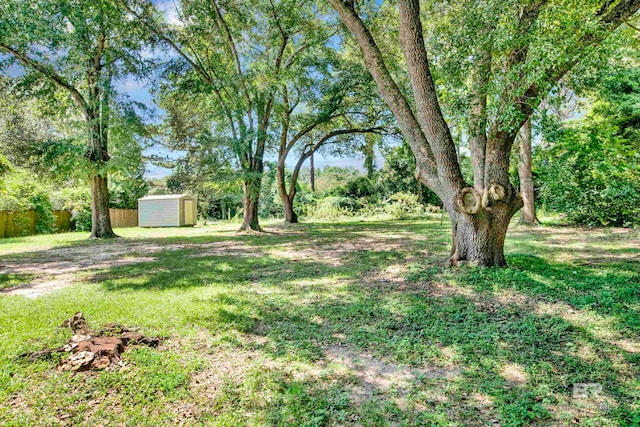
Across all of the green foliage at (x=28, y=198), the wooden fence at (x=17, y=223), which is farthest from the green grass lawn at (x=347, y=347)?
the wooden fence at (x=17, y=223)

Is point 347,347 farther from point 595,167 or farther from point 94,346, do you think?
point 595,167

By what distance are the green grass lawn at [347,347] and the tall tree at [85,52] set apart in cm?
691

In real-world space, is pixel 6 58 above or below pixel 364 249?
above

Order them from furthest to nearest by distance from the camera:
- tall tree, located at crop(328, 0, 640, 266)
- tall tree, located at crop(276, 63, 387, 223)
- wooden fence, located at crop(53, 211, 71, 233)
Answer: wooden fence, located at crop(53, 211, 71, 233), tall tree, located at crop(276, 63, 387, 223), tall tree, located at crop(328, 0, 640, 266)

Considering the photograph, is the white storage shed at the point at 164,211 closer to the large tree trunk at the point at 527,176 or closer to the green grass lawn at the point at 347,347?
the green grass lawn at the point at 347,347

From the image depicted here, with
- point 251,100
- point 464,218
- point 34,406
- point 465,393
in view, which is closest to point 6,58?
point 251,100

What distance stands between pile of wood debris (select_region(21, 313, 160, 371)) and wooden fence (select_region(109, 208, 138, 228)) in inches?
800

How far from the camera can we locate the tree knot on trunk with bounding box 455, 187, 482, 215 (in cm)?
480

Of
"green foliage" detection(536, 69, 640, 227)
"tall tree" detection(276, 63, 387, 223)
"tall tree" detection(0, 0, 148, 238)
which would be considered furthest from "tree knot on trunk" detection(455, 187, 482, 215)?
"tall tree" detection(0, 0, 148, 238)

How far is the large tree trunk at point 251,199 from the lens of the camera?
39.4 feet

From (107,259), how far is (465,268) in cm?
690

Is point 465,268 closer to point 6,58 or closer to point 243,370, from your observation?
point 243,370

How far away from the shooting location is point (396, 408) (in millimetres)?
1967

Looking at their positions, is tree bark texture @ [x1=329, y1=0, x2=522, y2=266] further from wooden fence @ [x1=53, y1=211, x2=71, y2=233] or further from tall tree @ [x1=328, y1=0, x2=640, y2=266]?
wooden fence @ [x1=53, y1=211, x2=71, y2=233]
